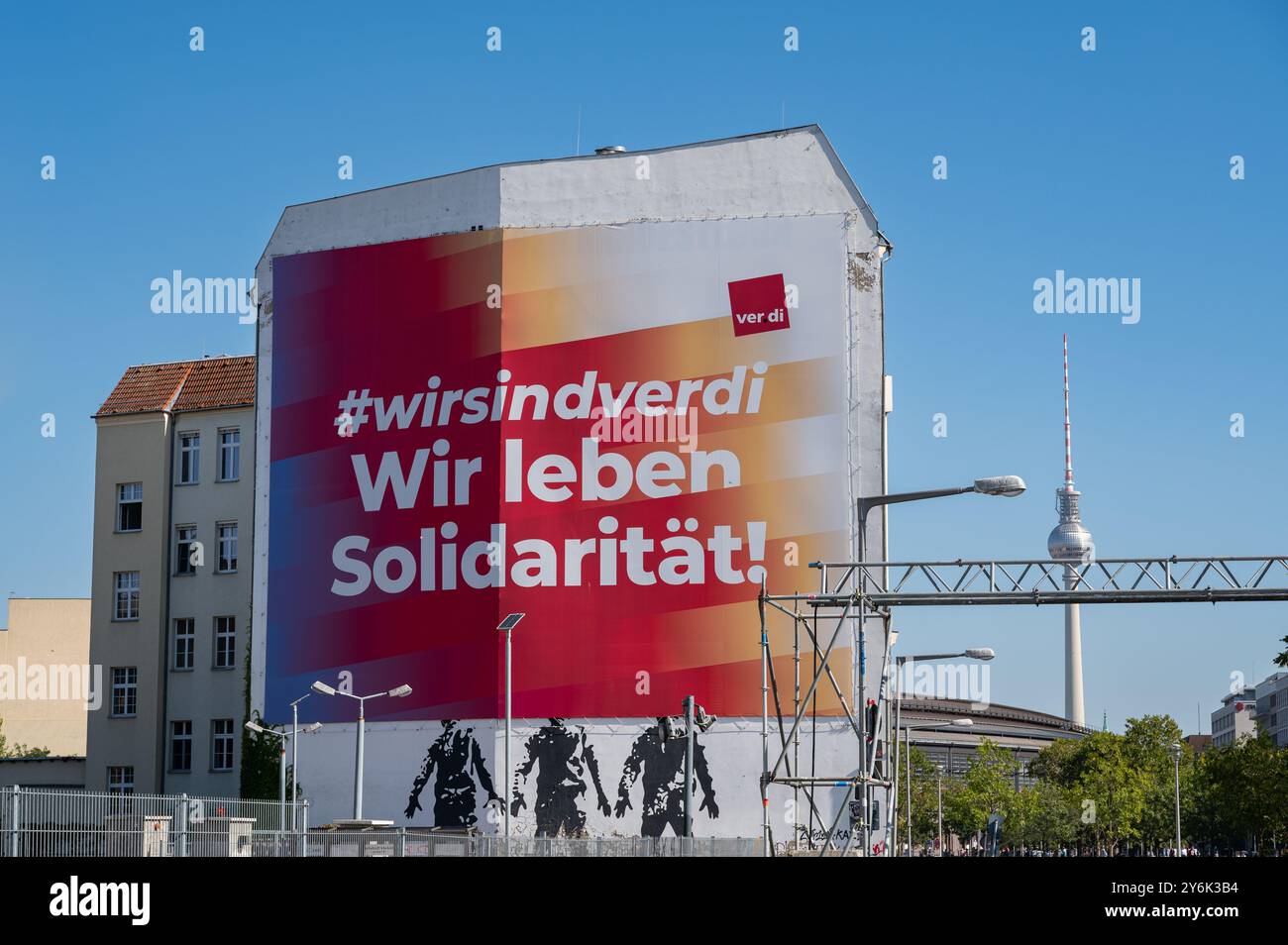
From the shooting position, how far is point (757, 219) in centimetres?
5559

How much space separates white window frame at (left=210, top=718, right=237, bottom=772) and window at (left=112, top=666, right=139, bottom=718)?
13.0 ft

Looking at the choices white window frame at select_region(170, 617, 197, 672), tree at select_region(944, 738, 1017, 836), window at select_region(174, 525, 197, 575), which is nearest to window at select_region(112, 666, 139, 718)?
white window frame at select_region(170, 617, 197, 672)

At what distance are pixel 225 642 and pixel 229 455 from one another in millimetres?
7340

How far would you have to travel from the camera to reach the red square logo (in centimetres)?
5459

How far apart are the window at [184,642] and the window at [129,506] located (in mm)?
4566

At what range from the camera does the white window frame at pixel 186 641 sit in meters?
65.9

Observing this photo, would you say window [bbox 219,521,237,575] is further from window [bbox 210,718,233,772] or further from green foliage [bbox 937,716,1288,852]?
green foliage [bbox 937,716,1288,852]

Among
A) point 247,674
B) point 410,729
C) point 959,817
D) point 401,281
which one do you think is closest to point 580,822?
point 410,729

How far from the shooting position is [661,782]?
53.6 meters

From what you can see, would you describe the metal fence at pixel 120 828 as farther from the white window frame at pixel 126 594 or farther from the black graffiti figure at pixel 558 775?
the white window frame at pixel 126 594

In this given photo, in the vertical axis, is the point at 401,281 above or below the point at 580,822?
above
